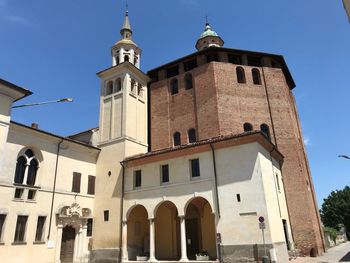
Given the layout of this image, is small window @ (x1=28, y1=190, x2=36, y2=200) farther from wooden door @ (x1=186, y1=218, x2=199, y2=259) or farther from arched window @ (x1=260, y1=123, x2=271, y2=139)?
arched window @ (x1=260, y1=123, x2=271, y2=139)

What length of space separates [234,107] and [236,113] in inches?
22.8

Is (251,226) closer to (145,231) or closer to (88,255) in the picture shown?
(145,231)

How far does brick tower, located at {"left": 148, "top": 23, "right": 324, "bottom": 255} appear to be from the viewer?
2358 cm

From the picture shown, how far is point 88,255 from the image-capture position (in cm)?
2170

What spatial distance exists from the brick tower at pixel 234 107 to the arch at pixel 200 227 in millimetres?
6322

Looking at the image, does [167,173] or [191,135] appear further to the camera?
[191,135]

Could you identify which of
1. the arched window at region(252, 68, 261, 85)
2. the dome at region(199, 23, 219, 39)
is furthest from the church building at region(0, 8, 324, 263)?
the dome at region(199, 23, 219, 39)

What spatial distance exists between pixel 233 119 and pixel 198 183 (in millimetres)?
8591

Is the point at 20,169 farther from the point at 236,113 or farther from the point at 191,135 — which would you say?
the point at 236,113

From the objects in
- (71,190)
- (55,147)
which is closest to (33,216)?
(71,190)

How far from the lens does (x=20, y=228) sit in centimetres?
1800

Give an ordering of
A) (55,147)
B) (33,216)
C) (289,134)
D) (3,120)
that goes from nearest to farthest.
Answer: (3,120)
(33,216)
(55,147)
(289,134)

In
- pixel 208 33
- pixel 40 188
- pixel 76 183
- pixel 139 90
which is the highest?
pixel 208 33

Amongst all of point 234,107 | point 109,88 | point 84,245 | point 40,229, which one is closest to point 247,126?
point 234,107
